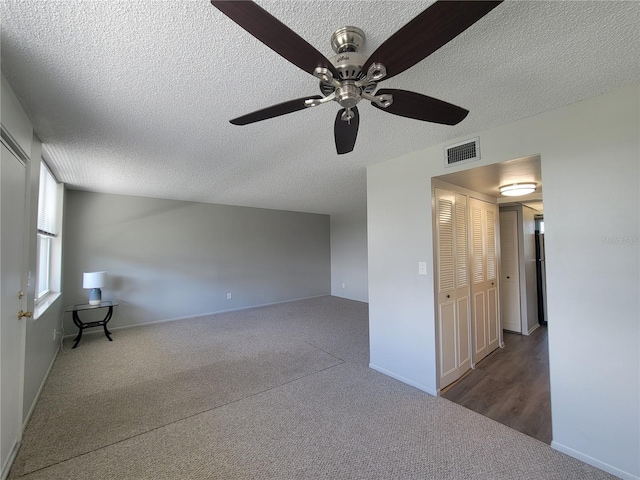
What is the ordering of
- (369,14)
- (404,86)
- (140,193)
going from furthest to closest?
(140,193), (404,86), (369,14)

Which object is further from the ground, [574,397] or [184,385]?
[574,397]

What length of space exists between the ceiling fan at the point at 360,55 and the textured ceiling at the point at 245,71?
23 cm

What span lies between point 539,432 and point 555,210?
1.62m

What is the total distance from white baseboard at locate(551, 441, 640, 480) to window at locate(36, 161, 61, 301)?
16.7 ft

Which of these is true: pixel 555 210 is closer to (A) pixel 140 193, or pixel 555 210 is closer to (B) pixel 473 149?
(B) pixel 473 149

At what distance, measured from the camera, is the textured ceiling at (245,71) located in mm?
1095

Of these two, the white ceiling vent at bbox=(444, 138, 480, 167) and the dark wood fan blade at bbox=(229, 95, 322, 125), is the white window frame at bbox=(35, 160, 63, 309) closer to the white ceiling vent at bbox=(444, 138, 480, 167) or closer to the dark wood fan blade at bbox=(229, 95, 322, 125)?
the dark wood fan blade at bbox=(229, 95, 322, 125)

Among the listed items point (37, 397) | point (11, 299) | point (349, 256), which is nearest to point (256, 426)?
point (11, 299)

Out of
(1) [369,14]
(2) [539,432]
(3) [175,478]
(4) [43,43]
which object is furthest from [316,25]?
(2) [539,432]

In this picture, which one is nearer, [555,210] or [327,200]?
[555,210]

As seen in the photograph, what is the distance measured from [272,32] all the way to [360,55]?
44cm

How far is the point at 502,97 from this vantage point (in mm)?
1716

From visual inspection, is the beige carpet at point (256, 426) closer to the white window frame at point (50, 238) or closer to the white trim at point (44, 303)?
the white trim at point (44, 303)

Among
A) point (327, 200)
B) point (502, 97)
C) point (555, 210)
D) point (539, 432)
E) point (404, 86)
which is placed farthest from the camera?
point (327, 200)
